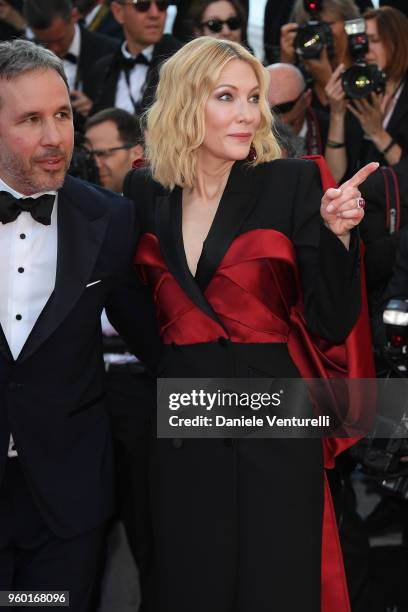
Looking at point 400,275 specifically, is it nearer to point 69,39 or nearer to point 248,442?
point 248,442

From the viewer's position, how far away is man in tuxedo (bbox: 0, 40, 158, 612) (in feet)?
8.97

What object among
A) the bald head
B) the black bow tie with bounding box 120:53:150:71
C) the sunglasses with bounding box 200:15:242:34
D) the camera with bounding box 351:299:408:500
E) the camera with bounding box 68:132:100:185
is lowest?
the camera with bounding box 351:299:408:500

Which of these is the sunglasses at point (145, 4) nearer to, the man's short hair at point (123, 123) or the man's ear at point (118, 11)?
the man's ear at point (118, 11)

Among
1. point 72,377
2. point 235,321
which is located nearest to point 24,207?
point 72,377

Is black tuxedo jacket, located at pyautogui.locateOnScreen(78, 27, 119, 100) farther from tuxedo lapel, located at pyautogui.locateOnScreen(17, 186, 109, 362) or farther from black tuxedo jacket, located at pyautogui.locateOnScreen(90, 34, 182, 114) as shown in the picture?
tuxedo lapel, located at pyautogui.locateOnScreen(17, 186, 109, 362)

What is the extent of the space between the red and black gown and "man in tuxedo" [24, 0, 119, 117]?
3211 millimetres

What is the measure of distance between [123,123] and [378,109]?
1178 millimetres

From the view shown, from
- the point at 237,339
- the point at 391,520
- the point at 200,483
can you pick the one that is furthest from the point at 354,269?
the point at 391,520

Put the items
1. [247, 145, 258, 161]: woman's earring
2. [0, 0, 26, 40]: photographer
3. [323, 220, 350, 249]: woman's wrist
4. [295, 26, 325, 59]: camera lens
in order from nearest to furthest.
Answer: [323, 220, 350, 249]: woman's wrist, [247, 145, 258, 161]: woman's earring, [295, 26, 325, 59]: camera lens, [0, 0, 26, 40]: photographer

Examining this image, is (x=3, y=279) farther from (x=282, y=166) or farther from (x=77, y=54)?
(x=77, y=54)

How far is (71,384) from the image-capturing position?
282 centimetres

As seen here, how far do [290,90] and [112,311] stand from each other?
1986 millimetres

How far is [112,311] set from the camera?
3221mm

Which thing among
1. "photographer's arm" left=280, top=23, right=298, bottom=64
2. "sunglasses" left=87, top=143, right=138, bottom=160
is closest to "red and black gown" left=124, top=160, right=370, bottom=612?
"sunglasses" left=87, top=143, right=138, bottom=160
